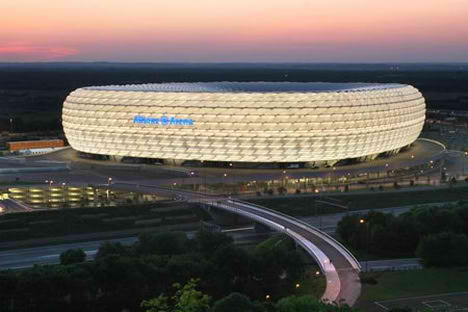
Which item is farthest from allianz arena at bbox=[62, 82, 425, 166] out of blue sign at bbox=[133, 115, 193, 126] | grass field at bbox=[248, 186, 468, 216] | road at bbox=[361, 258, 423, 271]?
road at bbox=[361, 258, 423, 271]

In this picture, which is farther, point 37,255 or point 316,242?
point 37,255

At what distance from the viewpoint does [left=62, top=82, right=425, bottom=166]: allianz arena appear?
8475cm

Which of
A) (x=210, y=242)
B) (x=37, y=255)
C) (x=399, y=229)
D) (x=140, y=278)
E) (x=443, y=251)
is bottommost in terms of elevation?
(x=37, y=255)

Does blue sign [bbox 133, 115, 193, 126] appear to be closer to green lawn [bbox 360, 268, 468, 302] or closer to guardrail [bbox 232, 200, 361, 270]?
guardrail [bbox 232, 200, 361, 270]

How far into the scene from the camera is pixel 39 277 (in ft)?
131

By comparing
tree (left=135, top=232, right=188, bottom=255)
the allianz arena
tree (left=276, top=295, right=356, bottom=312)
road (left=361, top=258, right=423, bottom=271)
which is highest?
the allianz arena

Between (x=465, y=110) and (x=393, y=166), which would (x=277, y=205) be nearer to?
(x=393, y=166)

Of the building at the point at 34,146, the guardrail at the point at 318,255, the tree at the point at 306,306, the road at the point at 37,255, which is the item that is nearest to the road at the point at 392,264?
the guardrail at the point at 318,255

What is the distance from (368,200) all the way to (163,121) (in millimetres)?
28105

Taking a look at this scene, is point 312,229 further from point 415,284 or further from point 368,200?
point 368,200

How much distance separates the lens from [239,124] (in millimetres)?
84562

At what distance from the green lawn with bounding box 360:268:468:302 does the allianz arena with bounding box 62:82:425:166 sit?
39.9m

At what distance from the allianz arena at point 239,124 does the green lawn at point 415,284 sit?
3995 cm

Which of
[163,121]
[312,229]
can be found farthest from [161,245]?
[163,121]
